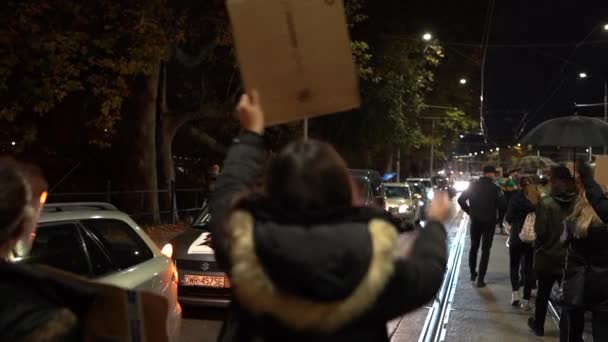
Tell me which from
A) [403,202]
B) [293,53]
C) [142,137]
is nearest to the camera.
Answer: [293,53]

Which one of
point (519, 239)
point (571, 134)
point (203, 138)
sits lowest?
point (519, 239)

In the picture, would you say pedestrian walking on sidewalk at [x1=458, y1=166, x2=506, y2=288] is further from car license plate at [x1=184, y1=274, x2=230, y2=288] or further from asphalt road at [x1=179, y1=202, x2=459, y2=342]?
car license plate at [x1=184, y1=274, x2=230, y2=288]

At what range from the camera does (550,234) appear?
6.09m

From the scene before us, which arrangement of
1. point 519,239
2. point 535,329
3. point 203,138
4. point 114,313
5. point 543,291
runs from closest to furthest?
point 114,313 → point 543,291 → point 535,329 → point 519,239 → point 203,138

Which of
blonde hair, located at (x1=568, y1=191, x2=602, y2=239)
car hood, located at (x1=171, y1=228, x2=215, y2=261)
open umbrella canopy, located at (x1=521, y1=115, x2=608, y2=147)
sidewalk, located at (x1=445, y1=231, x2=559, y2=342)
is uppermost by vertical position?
open umbrella canopy, located at (x1=521, y1=115, x2=608, y2=147)

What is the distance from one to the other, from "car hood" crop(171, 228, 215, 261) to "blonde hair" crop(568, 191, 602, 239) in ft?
13.2

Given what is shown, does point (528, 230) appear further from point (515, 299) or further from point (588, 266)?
point (588, 266)

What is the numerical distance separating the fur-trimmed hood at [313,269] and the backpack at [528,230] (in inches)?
246

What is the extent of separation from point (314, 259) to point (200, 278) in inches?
230

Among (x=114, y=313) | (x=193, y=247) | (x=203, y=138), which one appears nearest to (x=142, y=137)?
(x=203, y=138)

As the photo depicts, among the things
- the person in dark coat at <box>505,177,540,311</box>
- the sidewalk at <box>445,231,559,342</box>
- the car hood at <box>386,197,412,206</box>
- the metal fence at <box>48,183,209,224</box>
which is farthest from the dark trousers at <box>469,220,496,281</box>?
the car hood at <box>386,197,412,206</box>

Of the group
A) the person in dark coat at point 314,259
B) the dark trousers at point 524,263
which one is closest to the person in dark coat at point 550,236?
the dark trousers at point 524,263

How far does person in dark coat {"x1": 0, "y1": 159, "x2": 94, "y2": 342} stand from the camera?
1.74 metres

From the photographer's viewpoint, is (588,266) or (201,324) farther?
(201,324)
